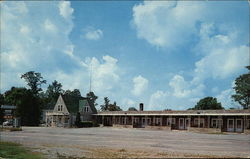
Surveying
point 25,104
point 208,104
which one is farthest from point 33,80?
point 208,104

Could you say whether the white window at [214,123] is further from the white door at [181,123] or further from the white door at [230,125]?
the white door at [181,123]

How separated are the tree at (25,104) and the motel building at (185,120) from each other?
33.1ft

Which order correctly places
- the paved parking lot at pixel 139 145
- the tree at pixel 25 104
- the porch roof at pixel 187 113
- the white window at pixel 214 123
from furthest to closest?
1. the tree at pixel 25 104
2. the white window at pixel 214 123
3. the porch roof at pixel 187 113
4. the paved parking lot at pixel 139 145

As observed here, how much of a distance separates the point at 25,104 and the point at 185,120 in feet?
76.2

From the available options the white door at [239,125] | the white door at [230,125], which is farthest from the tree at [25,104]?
the white door at [239,125]

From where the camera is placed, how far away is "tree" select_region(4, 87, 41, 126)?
46906 mm

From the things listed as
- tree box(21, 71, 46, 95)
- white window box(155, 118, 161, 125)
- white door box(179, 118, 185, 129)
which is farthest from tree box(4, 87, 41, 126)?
Result: white door box(179, 118, 185, 129)

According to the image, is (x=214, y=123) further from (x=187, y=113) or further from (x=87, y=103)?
(x=87, y=103)

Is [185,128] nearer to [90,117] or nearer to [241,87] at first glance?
[241,87]

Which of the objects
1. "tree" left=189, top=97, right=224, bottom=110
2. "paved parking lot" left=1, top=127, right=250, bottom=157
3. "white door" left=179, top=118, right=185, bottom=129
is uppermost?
"tree" left=189, top=97, right=224, bottom=110

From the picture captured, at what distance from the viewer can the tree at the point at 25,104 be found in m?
46.9

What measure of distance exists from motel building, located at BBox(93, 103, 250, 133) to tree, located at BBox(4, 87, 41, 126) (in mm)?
10085

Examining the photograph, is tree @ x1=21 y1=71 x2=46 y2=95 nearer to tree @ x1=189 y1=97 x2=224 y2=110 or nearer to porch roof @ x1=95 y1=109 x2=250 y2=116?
porch roof @ x1=95 y1=109 x2=250 y2=116

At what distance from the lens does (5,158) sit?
1073 centimetres
